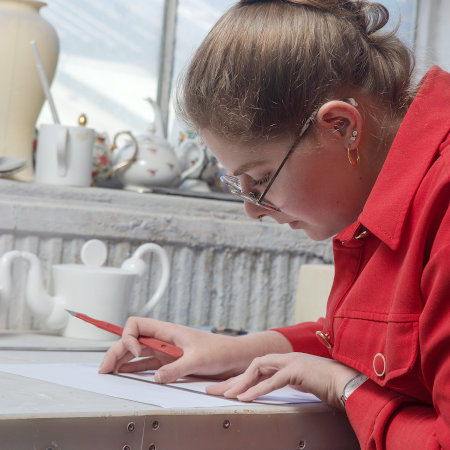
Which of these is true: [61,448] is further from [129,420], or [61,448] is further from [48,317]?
[48,317]

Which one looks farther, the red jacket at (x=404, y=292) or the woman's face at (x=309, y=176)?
the woman's face at (x=309, y=176)

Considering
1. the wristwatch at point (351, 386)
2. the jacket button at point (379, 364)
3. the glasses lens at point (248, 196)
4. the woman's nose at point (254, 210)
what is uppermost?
the glasses lens at point (248, 196)

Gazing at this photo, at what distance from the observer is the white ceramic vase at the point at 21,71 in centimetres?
172

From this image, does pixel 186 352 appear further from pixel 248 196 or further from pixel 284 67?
pixel 284 67

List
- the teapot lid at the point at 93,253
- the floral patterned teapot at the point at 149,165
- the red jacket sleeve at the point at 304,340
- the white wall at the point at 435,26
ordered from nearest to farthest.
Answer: the red jacket sleeve at the point at 304,340 → the teapot lid at the point at 93,253 → the floral patterned teapot at the point at 149,165 → the white wall at the point at 435,26

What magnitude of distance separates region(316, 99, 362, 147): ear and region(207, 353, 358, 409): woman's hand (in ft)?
0.83

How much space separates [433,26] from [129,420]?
2022mm

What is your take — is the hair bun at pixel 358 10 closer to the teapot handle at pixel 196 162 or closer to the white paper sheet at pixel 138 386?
the white paper sheet at pixel 138 386

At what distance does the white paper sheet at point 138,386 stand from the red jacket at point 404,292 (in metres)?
0.12

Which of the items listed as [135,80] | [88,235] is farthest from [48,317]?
[135,80]

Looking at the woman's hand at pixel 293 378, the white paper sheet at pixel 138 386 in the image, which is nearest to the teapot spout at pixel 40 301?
the white paper sheet at pixel 138 386

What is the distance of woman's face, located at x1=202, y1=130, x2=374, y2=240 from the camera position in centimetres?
88

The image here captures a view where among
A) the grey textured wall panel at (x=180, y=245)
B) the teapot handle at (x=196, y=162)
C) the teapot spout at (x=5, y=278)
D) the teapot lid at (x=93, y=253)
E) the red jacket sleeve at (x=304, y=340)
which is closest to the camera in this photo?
the red jacket sleeve at (x=304, y=340)

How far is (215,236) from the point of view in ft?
5.82
